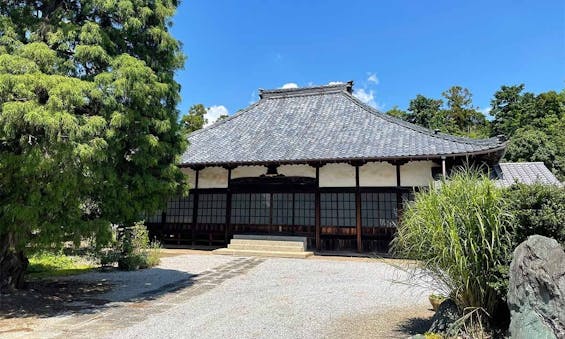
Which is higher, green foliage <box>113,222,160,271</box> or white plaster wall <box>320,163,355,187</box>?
white plaster wall <box>320,163,355,187</box>

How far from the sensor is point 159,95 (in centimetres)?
610

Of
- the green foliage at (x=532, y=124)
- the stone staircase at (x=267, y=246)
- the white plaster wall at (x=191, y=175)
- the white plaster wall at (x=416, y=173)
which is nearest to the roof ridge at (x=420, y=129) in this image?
the white plaster wall at (x=416, y=173)

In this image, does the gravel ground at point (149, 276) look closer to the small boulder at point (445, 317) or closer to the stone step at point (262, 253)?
the stone step at point (262, 253)

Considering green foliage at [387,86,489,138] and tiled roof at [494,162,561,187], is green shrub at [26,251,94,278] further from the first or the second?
green foliage at [387,86,489,138]

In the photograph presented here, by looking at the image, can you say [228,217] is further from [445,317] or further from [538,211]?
[538,211]

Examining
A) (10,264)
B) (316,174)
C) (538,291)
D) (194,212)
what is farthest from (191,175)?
(538,291)

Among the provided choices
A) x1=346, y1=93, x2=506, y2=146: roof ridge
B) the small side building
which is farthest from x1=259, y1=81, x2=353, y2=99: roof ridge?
the small side building

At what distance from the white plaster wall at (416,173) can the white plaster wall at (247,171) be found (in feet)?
16.6

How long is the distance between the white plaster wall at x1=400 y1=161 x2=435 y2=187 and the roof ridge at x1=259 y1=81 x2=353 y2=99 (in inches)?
251

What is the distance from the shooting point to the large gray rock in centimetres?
296

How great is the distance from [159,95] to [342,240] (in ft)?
27.8

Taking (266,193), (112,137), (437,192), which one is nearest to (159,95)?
(112,137)

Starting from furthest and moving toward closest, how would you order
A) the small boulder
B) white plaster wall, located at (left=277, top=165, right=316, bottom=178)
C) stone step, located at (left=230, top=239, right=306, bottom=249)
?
white plaster wall, located at (left=277, top=165, right=316, bottom=178) < stone step, located at (left=230, top=239, right=306, bottom=249) < the small boulder

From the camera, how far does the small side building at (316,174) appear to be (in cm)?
1170
